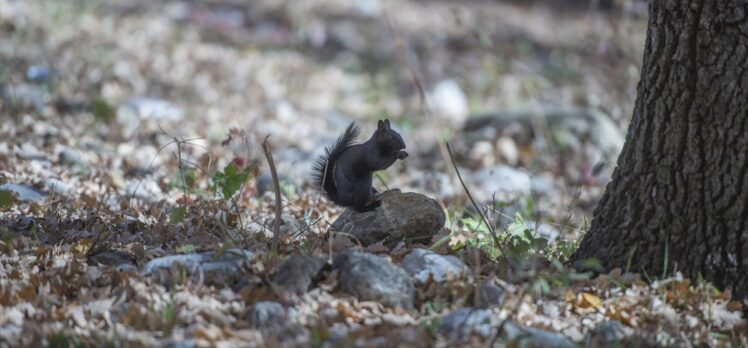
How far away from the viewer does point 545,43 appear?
14.6 m

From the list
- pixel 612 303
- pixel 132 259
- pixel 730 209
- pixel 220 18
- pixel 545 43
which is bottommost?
pixel 612 303

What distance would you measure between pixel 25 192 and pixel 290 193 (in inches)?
60.7

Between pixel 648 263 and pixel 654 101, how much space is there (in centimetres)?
68

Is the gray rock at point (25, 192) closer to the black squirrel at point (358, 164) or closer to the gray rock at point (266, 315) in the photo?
the black squirrel at point (358, 164)

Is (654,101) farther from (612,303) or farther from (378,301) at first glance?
(378,301)

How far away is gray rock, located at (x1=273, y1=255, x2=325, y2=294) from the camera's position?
3.45 metres

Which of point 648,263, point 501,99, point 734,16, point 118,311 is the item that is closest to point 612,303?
point 648,263

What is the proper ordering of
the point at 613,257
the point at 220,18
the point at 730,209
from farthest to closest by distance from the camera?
the point at 220,18 < the point at 613,257 < the point at 730,209

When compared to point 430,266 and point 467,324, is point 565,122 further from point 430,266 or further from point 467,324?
point 467,324

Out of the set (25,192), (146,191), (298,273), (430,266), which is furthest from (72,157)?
(430,266)

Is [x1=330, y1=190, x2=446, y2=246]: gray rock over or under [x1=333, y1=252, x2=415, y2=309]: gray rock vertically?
over

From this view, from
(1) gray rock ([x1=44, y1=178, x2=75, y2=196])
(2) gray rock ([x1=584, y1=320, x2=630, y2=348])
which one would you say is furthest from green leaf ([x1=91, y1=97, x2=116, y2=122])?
(2) gray rock ([x1=584, y1=320, x2=630, y2=348])

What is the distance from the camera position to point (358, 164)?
166 inches

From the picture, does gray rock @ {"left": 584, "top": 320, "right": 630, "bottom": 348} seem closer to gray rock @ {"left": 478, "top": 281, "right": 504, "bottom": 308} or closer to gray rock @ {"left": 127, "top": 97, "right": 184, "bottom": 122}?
gray rock @ {"left": 478, "top": 281, "right": 504, "bottom": 308}
